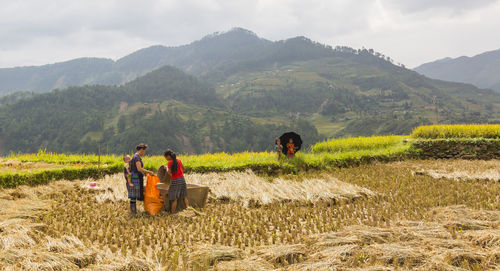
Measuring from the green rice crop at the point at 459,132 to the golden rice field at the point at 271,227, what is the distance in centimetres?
566

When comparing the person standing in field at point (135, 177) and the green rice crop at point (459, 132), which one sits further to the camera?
the green rice crop at point (459, 132)

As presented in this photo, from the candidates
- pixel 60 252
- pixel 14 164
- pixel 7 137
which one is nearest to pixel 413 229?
pixel 60 252

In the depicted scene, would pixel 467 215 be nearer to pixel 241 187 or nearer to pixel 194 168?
pixel 241 187

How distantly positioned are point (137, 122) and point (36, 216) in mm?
101165

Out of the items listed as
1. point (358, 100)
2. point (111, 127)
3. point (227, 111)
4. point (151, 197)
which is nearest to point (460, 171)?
point (151, 197)

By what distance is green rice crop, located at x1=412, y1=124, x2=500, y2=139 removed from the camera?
542 inches

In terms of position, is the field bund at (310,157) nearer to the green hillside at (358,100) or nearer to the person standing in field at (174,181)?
the person standing in field at (174,181)

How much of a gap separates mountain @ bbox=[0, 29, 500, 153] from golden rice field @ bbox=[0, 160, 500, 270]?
69839 millimetres

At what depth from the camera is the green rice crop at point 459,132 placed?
13.8m

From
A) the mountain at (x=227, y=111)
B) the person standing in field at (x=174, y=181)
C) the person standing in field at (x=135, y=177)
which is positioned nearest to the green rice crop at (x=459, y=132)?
the person standing in field at (x=174, y=181)

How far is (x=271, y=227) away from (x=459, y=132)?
41.6 feet

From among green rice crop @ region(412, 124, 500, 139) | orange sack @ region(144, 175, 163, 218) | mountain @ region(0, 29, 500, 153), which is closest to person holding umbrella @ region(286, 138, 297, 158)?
orange sack @ region(144, 175, 163, 218)

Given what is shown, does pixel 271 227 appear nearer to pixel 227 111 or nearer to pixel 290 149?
pixel 290 149

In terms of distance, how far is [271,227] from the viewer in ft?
17.8
